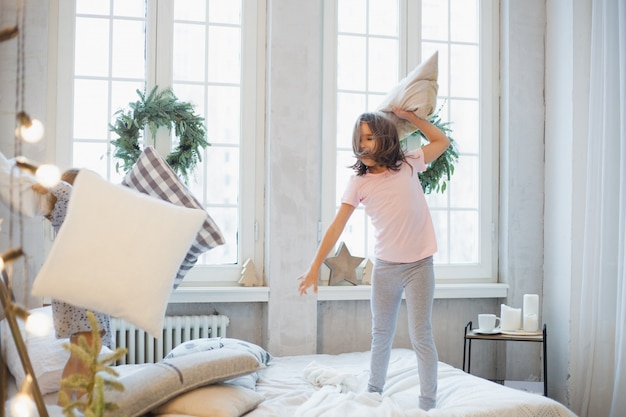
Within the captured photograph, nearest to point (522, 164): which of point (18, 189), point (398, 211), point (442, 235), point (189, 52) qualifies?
point (442, 235)

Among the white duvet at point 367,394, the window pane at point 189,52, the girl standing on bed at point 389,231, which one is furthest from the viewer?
the window pane at point 189,52

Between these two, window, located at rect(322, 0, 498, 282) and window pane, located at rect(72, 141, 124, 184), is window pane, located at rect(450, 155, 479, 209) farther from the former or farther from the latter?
window pane, located at rect(72, 141, 124, 184)

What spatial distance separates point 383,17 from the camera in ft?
12.9

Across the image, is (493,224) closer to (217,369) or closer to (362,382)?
(362,382)

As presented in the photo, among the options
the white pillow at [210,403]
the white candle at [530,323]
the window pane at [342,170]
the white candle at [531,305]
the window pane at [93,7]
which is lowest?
the white pillow at [210,403]

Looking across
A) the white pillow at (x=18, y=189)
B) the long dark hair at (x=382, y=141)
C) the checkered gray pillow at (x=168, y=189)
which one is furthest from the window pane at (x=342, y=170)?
the white pillow at (x=18, y=189)

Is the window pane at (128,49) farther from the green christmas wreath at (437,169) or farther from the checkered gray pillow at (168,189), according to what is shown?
the green christmas wreath at (437,169)

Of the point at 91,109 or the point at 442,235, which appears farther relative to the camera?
the point at 442,235

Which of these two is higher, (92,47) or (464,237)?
(92,47)

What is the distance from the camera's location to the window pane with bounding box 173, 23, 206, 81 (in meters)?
3.67

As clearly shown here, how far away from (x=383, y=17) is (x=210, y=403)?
264 cm

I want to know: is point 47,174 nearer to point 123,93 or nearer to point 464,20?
point 123,93

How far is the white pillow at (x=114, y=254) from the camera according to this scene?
177 cm

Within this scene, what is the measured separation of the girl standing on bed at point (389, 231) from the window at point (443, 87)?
3.45 ft
